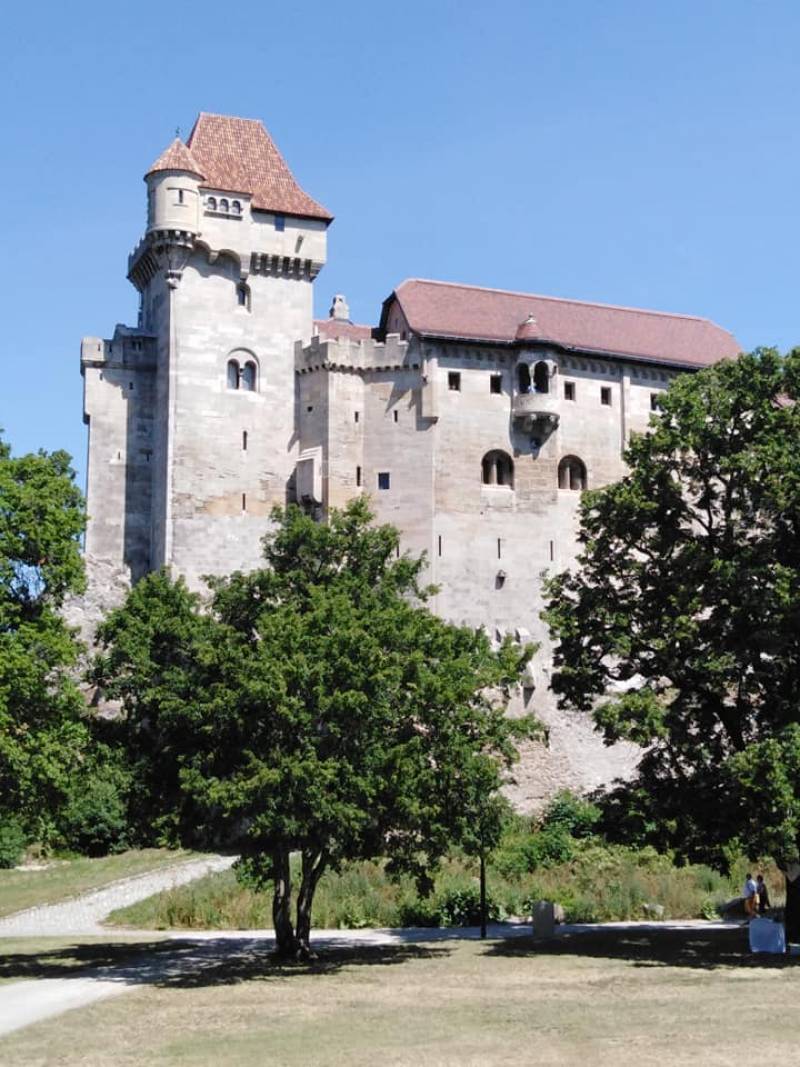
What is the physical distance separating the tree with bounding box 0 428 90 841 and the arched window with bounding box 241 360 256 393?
38356mm

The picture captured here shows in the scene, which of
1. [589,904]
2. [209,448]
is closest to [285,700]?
[589,904]

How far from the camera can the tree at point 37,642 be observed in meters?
28.4

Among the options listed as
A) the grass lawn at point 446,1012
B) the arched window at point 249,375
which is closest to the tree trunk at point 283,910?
the grass lawn at point 446,1012

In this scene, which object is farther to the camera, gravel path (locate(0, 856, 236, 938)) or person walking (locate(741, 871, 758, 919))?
gravel path (locate(0, 856, 236, 938))

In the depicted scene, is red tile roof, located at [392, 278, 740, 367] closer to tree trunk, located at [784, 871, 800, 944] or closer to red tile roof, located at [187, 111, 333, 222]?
red tile roof, located at [187, 111, 333, 222]

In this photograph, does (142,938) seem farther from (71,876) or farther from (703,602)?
(703,602)

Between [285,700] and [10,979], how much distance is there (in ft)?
23.0

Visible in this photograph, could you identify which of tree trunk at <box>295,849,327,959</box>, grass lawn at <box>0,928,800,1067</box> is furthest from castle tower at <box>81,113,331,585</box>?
grass lawn at <box>0,928,800,1067</box>

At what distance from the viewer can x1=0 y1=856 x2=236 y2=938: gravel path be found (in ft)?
123

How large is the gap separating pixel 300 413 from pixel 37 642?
41230mm

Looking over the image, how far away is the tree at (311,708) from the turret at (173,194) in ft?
127

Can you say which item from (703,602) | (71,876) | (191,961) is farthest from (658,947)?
(71,876)

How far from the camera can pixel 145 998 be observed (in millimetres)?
24062

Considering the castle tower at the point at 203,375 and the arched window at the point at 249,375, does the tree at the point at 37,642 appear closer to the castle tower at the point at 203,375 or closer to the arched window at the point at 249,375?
the castle tower at the point at 203,375
